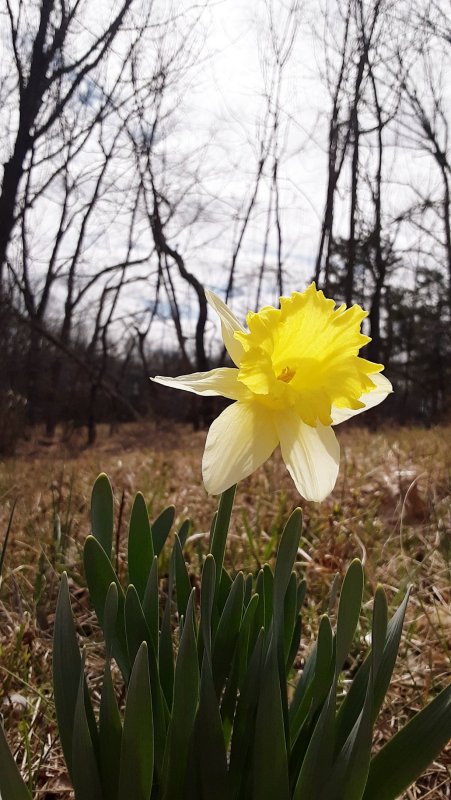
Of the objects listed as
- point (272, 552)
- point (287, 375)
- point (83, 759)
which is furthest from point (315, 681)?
point (272, 552)

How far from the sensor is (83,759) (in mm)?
638

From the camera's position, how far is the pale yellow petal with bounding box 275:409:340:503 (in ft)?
2.21

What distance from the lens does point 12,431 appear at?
303 inches

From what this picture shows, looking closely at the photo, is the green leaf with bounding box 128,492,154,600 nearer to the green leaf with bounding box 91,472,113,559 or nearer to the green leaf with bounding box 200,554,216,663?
the green leaf with bounding box 91,472,113,559

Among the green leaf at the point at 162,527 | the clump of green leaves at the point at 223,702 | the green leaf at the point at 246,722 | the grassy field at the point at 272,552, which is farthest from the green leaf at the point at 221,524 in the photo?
the grassy field at the point at 272,552

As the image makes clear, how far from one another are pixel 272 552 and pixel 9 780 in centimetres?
153

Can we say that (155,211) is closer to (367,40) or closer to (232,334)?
(367,40)

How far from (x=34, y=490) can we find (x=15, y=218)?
12.9 ft

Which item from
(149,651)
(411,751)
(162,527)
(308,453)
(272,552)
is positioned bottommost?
(272,552)

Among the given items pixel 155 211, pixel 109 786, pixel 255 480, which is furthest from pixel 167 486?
pixel 155 211

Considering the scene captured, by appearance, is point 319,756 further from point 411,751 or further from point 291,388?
point 291,388

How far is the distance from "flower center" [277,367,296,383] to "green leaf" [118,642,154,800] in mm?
340

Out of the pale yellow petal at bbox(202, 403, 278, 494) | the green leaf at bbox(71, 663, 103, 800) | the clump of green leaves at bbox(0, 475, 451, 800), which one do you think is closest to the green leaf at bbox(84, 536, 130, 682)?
the clump of green leaves at bbox(0, 475, 451, 800)

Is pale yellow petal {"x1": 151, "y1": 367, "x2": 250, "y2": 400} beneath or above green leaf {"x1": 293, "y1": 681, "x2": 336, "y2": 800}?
above
